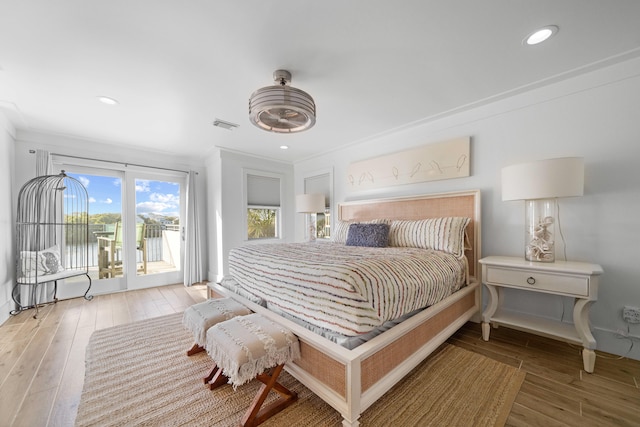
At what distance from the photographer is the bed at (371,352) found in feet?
4.25

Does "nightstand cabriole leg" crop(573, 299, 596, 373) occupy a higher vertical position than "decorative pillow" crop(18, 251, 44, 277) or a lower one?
lower

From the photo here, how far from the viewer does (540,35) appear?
1727mm

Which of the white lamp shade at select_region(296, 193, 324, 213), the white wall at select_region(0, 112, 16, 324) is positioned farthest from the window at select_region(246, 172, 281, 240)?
the white wall at select_region(0, 112, 16, 324)

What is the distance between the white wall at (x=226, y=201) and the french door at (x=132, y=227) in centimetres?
62

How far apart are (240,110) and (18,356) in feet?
10.0

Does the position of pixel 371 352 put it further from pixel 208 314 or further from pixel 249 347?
pixel 208 314

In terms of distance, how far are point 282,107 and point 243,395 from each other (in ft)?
6.67

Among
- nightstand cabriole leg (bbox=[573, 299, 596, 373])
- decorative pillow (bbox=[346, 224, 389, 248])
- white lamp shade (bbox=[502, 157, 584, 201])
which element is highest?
white lamp shade (bbox=[502, 157, 584, 201])

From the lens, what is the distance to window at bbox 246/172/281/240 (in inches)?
190

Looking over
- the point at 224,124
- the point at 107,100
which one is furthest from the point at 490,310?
the point at 107,100

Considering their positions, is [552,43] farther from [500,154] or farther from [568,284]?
[568,284]

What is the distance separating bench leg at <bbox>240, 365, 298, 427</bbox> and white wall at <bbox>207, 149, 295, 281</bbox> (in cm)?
314

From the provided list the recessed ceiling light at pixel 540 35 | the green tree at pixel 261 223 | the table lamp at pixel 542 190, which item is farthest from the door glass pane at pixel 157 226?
the recessed ceiling light at pixel 540 35

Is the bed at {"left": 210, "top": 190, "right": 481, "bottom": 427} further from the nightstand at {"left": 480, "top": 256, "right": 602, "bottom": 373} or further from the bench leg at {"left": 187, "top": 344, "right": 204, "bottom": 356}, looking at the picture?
the bench leg at {"left": 187, "top": 344, "right": 204, "bottom": 356}
